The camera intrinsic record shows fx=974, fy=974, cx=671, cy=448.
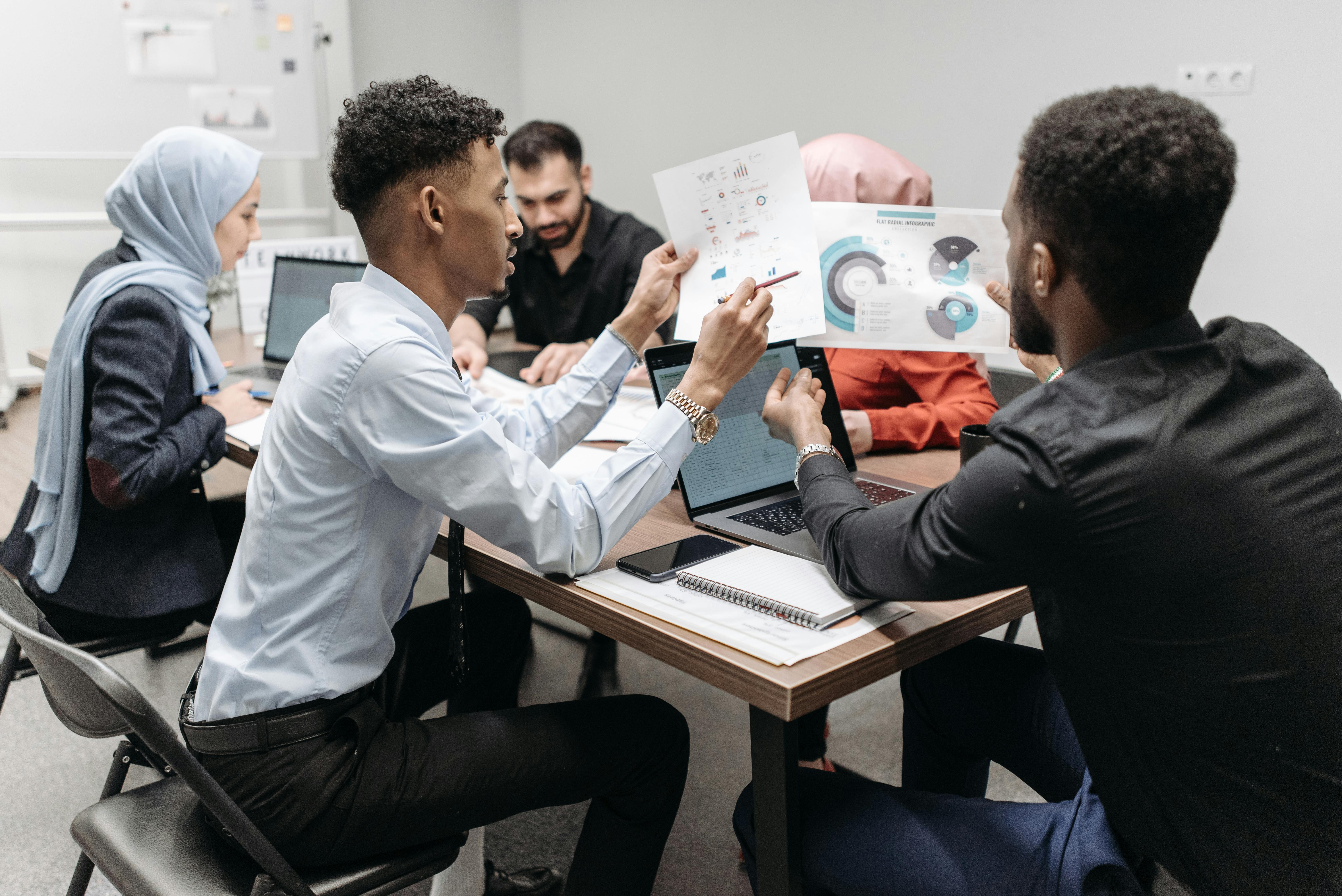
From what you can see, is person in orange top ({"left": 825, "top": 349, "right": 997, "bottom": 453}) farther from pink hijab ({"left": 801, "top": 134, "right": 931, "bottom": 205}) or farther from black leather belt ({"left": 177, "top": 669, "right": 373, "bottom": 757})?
black leather belt ({"left": 177, "top": 669, "right": 373, "bottom": 757})

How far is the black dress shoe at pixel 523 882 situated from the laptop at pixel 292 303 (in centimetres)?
136

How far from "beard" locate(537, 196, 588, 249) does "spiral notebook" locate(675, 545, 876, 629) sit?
1855 millimetres

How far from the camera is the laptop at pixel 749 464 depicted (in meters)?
1.34

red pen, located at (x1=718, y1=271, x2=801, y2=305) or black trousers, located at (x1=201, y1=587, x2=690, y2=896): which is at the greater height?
red pen, located at (x1=718, y1=271, x2=801, y2=305)

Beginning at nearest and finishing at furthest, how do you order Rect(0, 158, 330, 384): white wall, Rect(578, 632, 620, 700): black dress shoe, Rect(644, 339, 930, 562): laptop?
Rect(644, 339, 930, 562): laptop, Rect(578, 632, 620, 700): black dress shoe, Rect(0, 158, 330, 384): white wall

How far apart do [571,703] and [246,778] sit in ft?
1.22

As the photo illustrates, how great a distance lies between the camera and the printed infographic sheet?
1.57 m

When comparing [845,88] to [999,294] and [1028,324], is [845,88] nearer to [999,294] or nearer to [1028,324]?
[999,294]

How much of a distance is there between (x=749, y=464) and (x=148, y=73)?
146 inches

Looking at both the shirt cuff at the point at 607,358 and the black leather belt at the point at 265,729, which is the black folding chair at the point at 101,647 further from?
the shirt cuff at the point at 607,358

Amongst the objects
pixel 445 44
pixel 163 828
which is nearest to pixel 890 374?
pixel 163 828

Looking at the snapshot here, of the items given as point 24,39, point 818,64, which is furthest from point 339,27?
point 818,64

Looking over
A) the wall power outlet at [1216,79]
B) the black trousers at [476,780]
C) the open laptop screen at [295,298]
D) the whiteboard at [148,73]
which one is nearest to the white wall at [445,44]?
the whiteboard at [148,73]

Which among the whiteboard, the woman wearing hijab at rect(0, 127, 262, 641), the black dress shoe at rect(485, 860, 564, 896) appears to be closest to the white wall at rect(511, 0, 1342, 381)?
the whiteboard
